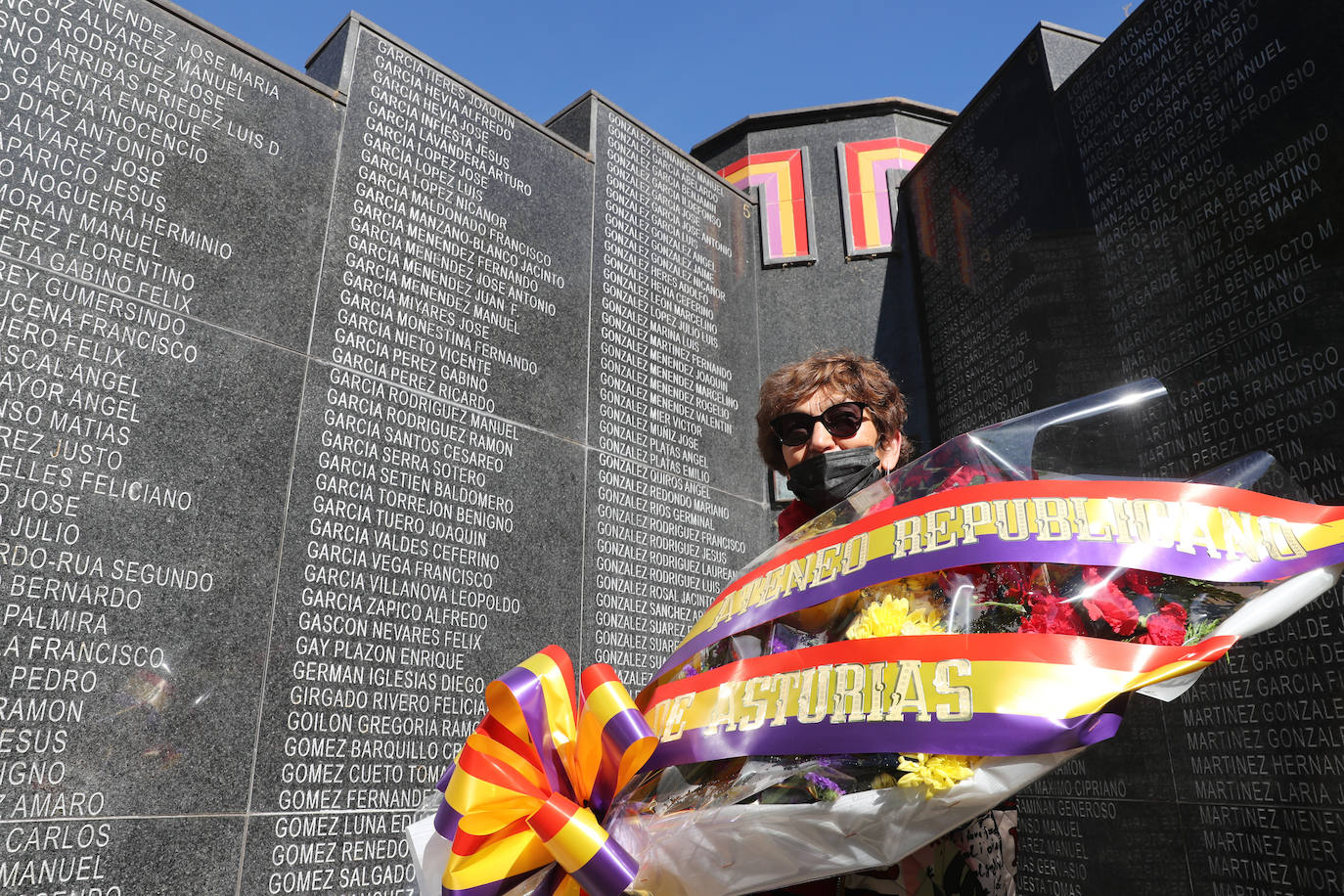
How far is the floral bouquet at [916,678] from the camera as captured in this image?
1.15 m

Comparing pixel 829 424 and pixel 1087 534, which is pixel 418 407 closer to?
pixel 829 424

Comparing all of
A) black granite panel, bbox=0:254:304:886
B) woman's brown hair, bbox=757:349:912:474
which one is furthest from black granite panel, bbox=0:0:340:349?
woman's brown hair, bbox=757:349:912:474

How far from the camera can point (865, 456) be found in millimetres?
2197

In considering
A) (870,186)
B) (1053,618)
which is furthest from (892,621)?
(870,186)

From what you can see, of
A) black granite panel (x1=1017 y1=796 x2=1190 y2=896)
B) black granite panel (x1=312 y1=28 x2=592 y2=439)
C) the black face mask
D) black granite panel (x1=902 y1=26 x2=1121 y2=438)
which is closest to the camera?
the black face mask

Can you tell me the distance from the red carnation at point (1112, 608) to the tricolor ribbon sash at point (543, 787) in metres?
0.65

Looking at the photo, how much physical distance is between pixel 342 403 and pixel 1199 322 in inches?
144

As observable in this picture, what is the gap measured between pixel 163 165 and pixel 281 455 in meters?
1.29

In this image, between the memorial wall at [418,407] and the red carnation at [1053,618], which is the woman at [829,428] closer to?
the red carnation at [1053,618]

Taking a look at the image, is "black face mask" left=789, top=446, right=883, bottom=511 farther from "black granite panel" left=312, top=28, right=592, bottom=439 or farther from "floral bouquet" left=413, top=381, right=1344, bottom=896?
"black granite panel" left=312, top=28, right=592, bottom=439

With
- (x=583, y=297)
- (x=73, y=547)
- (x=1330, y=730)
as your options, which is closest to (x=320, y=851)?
(x=73, y=547)

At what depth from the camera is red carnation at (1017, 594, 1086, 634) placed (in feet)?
4.08

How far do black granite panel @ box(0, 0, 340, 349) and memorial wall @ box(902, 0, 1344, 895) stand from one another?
339 centimetres

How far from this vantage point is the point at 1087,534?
1.29m
